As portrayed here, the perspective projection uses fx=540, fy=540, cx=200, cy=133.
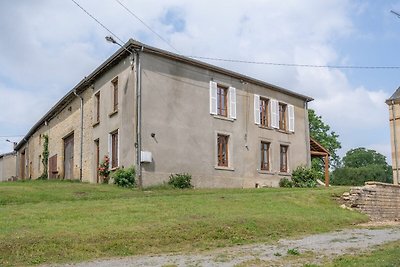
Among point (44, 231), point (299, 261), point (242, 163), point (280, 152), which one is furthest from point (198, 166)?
point (299, 261)

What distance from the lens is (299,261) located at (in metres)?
9.28

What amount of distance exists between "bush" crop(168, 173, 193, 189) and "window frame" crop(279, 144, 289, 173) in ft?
25.9

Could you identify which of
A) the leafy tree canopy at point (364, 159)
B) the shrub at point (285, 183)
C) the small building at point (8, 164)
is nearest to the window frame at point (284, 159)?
the shrub at point (285, 183)

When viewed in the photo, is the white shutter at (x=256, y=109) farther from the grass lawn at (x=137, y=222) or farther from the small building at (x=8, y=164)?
the small building at (x=8, y=164)

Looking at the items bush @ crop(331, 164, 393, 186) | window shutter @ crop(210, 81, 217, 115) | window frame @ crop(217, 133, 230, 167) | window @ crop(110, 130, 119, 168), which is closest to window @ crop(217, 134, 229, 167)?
window frame @ crop(217, 133, 230, 167)

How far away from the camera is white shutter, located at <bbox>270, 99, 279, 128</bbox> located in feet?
98.6

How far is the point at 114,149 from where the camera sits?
2522cm

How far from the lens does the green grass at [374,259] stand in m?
8.54

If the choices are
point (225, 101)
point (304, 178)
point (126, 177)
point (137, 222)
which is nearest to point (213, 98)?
point (225, 101)

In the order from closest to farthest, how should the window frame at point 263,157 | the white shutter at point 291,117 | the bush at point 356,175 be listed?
the window frame at point 263,157, the white shutter at point 291,117, the bush at point 356,175

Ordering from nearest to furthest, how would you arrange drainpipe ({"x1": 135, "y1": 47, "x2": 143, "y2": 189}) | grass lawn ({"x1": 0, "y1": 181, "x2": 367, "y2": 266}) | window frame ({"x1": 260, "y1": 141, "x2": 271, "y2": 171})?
grass lawn ({"x1": 0, "y1": 181, "x2": 367, "y2": 266}) → drainpipe ({"x1": 135, "y1": 47, "x2": 143, "y2": 189}) → window frame ({"x1": 260, "y1": 141, "x2": 271, "y2": 171})

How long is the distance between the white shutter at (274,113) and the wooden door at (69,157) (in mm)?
11398

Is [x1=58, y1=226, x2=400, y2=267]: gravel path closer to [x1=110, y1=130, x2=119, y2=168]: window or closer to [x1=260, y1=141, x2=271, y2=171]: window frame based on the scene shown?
[x1=110, y1=130, x2=119, y2=168]: window

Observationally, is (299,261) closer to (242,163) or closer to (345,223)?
(345,223)
